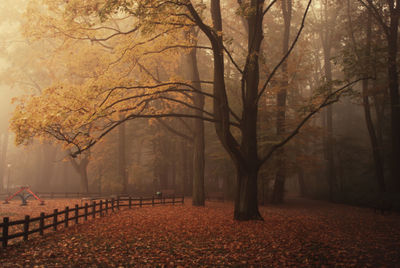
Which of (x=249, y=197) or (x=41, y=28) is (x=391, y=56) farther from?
(x=41, y=28)

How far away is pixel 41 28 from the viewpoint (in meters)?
15.1

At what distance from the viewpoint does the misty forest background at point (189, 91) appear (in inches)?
514

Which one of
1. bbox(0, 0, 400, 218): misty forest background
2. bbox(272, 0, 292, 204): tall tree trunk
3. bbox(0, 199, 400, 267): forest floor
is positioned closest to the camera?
bbox(0, 199, 400, 267): forest floor

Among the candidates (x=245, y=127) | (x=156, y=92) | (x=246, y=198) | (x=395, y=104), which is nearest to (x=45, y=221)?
(x=156, y=92)

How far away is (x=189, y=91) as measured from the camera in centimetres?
1574

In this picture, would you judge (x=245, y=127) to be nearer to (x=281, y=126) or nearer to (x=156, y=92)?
(x=156, y=92)

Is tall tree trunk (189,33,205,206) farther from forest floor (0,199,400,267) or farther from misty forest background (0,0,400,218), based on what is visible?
forest floor (0,199,400,267)

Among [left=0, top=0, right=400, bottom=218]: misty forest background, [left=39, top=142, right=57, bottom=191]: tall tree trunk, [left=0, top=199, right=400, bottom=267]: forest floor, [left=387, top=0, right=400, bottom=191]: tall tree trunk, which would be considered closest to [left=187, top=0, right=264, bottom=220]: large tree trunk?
[left=0, top=0, right=400, bottom=218]: misty forest background

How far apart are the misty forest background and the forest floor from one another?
364 cm

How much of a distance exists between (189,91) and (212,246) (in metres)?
8.51

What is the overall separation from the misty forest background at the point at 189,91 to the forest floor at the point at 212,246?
3.64m

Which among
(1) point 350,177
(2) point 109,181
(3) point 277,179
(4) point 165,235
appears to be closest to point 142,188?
(2) point 109,181

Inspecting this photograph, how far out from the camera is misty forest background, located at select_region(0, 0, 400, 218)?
1305cm

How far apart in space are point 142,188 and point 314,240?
28452 mm
